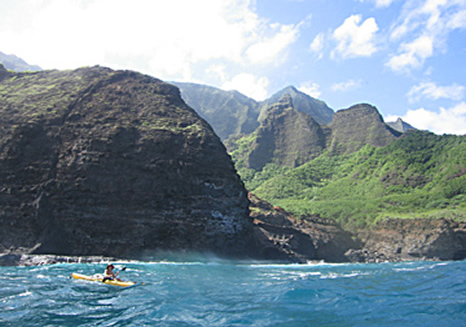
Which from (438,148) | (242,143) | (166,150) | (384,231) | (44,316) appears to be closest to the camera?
(44,316)

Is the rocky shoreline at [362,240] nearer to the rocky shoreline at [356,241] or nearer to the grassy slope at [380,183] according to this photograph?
the rocky shoreline at [356,241]

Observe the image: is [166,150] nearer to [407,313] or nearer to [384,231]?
[407,313]

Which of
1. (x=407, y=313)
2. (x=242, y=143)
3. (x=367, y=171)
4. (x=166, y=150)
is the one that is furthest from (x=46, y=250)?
(x=242, y=143)

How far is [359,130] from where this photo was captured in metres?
139

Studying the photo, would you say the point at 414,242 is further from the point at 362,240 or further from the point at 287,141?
the point at 287,141

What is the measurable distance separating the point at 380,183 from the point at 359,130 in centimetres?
3827

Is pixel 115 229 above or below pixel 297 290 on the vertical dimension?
above

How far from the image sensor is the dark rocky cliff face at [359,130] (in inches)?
5195

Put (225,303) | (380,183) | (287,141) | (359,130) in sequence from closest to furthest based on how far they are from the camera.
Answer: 1. (225,303)
2. (380,183)
3. (359,130)
4. (287,141)

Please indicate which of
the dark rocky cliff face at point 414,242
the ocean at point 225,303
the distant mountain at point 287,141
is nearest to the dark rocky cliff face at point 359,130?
the distant mountain at point 287,141

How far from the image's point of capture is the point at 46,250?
147 ft

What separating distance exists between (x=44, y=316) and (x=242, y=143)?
16301cm

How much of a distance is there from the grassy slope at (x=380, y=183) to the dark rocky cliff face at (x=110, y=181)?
41899mm

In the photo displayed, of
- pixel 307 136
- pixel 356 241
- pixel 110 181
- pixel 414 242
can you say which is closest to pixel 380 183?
pixel 356 241
